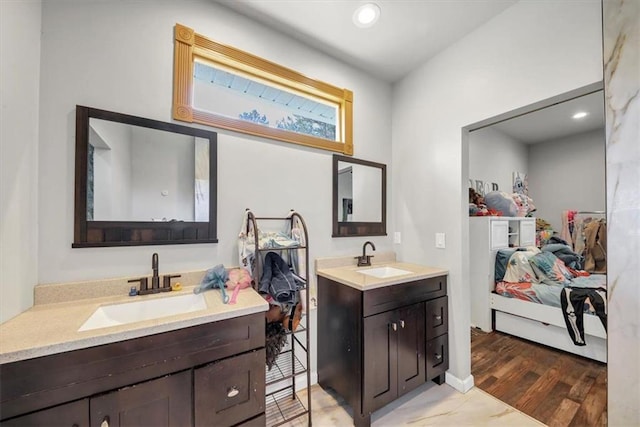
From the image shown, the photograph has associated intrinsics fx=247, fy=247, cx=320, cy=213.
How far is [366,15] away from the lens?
1.74 metres

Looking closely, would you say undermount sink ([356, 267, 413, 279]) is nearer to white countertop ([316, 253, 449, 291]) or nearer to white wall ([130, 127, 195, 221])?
white countertop ([316, 253, 449, 291])

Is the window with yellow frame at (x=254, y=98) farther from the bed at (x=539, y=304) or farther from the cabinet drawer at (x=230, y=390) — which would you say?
the bed at (x=539, y=304)

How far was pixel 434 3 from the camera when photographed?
167 cm

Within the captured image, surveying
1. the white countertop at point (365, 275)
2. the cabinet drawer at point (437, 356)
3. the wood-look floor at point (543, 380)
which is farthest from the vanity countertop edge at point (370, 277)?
the wood-look floor at point (543, 380)

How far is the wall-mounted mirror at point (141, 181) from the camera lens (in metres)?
1.32

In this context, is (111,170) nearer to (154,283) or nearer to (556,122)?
(154,283)

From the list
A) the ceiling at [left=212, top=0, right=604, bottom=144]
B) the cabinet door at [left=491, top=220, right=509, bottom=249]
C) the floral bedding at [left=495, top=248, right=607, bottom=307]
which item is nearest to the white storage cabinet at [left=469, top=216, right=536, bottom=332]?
the cabinet door at [left=491, top=220, right=509, bottom=249]

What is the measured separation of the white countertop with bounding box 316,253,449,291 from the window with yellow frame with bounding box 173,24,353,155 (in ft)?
3.25

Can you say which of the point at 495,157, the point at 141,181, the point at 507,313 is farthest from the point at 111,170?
the point at 495,157

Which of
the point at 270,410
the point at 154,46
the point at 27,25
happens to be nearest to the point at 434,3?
the point at 154,46

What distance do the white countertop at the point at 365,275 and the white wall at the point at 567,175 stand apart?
396 centimetres

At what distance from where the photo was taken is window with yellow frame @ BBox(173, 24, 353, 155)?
5.19 ft

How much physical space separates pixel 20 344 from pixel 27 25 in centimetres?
138

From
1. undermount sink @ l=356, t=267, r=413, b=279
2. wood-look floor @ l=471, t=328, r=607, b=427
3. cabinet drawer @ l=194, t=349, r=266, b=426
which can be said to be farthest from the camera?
undermount sink @ l=356, t=267, r=413, b=279
